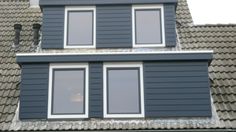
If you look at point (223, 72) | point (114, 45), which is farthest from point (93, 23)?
point (223, 72)

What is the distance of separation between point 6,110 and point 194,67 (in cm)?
545

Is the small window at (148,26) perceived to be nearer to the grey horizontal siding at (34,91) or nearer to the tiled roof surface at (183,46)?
the tiled roof surface at (183,46)

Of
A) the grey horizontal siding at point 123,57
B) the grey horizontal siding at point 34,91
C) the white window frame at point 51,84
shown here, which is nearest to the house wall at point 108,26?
the grey horizontal siding at point 123,57

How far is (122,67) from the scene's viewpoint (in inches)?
545

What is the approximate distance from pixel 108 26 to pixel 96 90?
2126mm

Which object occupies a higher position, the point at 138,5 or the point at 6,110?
the point at 138,5

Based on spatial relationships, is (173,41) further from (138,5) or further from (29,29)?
(29,29)

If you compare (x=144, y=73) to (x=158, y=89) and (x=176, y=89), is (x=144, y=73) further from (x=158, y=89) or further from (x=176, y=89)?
(x=176, y=89)

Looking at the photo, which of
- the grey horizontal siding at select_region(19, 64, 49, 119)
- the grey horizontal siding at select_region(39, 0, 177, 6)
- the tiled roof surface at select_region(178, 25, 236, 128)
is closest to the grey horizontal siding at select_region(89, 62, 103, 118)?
the grey horizontal siding at select_region(19, 64, 49, 119)

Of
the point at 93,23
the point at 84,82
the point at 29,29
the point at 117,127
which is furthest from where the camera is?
the point at 29,29

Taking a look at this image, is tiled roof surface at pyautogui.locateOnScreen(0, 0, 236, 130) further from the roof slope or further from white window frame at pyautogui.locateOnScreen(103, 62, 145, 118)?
white window frame at pyautogui.locateOnScreen(103, 62, 145, 118)

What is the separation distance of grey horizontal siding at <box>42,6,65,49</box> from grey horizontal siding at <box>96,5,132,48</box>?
1.10 m

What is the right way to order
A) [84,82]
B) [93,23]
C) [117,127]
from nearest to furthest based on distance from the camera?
1. [117,127]
2. [84,82]
3. [93,23]

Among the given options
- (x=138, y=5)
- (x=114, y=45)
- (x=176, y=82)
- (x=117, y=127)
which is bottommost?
(x=117, y=127)
